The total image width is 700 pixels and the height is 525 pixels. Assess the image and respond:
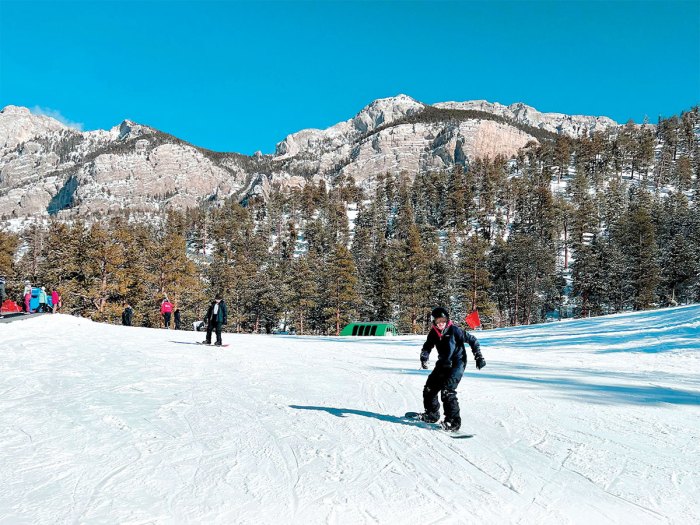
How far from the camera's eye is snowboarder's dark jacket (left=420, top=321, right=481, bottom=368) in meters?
5.84

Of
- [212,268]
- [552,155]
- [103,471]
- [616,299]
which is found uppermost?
[552,155]

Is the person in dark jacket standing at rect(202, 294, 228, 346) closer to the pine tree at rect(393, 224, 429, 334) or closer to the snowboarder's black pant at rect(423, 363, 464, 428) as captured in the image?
the snowboarder's black pant at rect(423, 363, 464, 428)

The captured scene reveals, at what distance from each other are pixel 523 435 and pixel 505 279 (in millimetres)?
54539

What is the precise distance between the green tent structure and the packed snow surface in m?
13.9

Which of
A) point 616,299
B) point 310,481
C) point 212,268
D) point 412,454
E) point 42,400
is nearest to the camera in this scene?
point 310,481

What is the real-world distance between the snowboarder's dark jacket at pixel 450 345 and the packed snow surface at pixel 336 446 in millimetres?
1030

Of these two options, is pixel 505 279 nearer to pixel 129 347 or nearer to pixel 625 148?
pixel 129 347

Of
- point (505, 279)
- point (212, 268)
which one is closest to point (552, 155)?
point (505, 279)

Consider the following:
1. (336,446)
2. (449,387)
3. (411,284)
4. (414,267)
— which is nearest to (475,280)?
(414,267)

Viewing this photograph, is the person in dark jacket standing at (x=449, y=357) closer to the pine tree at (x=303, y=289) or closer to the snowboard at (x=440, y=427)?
the snowboard at (x=440, y=427)

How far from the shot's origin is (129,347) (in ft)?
49.2

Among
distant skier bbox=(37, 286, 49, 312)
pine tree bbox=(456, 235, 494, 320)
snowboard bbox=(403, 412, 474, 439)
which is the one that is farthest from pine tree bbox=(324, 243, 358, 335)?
snowboard bbox=(403, 412, 474, 439)

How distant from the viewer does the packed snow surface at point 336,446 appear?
3.77 metres

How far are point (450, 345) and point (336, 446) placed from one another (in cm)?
205
